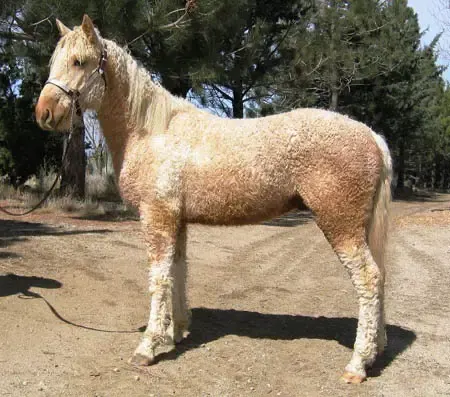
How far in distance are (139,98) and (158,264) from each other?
1304mm

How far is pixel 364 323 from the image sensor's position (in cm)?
364

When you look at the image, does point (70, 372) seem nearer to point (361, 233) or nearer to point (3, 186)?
point (361, 233)

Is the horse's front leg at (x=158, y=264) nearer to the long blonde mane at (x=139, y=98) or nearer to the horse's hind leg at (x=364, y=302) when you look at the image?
the long blonde mane at (x=139, y=98)

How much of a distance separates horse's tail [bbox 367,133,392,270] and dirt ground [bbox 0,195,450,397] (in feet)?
3.05

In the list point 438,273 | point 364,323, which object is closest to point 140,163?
point 364,323

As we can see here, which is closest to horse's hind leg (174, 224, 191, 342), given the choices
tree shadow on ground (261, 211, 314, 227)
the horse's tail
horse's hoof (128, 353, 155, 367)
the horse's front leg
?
the horse's front leg

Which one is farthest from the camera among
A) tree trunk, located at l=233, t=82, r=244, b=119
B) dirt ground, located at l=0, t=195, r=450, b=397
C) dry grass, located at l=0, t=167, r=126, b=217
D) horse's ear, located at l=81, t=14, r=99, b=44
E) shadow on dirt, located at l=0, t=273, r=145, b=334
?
tree trunk, located at l=233, t=82, r=244, b=119

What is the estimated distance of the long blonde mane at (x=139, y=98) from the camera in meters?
3.99

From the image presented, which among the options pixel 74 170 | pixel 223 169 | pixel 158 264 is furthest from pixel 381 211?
pixel 74 170

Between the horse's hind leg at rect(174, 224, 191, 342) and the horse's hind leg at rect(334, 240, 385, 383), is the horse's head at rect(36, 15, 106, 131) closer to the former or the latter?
the horse's hind leg at rect(174, 224, 191, 342)

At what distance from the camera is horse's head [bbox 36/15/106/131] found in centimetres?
372

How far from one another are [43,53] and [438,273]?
27.8 ft

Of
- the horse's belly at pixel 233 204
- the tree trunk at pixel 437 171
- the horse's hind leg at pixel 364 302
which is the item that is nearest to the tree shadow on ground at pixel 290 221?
the horse's belly at pixel 233 204

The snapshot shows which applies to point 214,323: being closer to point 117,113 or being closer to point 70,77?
point 117,113
